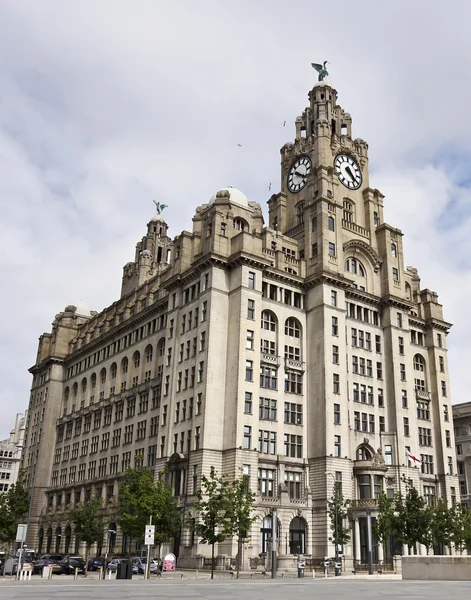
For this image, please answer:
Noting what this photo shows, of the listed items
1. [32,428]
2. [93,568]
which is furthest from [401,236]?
[32,428]

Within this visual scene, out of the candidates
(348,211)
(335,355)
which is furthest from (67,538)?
(348,211)

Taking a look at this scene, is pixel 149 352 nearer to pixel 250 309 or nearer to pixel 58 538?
pixel 250 309

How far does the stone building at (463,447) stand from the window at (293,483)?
44.8 m

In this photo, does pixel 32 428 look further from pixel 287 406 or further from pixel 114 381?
pixel 287 406

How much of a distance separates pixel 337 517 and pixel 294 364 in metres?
19.4

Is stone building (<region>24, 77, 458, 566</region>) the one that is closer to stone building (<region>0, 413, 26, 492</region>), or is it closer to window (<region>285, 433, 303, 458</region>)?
window (<region>285, 433, 303, 458</region>)

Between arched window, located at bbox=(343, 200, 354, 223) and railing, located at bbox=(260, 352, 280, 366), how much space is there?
87.8 feet

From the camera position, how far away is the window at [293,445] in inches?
2963

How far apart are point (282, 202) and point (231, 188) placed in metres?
10.5

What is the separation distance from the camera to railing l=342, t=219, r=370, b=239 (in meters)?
91.7

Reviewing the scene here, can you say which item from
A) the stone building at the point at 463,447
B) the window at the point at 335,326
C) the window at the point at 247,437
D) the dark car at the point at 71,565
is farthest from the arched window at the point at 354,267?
the dark car at the point at 71,565

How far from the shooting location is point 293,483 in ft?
243

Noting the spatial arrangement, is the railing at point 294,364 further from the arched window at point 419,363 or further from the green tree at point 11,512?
the green tree at point 11,512

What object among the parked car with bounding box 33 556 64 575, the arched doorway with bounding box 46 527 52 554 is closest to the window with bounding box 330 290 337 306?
the parked car with bounding box 33 556 64 575
